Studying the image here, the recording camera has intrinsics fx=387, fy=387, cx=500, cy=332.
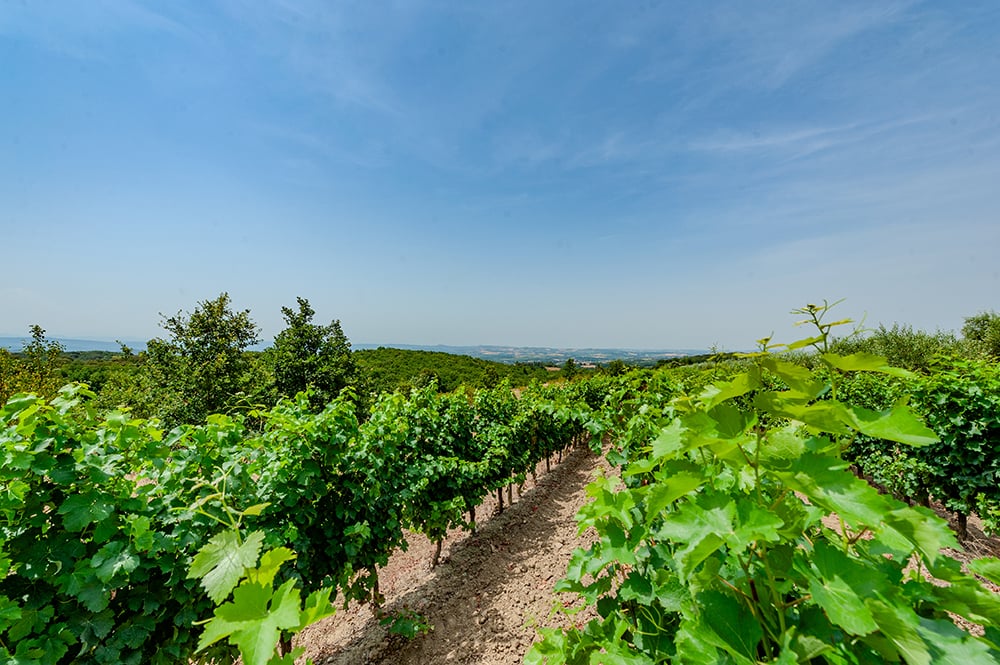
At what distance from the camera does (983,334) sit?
27.2 meters

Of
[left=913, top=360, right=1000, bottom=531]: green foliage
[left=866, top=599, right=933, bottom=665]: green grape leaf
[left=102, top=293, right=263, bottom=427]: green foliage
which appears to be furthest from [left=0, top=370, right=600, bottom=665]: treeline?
[left=102, top=293, right=263, bottom=427]: green foliage

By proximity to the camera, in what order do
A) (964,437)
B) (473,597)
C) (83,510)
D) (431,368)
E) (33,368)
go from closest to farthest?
(83,510)
(473,597)
(964,437)
(33,368)
(431,368)

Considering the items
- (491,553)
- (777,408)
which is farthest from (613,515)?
(491,553)

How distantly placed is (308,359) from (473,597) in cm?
2061

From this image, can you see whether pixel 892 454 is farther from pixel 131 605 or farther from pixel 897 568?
pixel 131 605

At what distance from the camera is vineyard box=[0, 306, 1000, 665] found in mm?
782

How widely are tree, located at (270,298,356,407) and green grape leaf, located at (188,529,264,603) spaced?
866 inches

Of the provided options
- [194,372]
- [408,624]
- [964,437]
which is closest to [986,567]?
[408,624]

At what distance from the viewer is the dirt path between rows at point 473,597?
4008mm

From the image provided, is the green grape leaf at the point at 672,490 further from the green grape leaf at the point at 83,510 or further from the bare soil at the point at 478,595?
the green grape leaf at the point at 83,510

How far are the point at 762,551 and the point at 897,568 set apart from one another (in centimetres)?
39

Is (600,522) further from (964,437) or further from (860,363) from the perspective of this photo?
(964,437)

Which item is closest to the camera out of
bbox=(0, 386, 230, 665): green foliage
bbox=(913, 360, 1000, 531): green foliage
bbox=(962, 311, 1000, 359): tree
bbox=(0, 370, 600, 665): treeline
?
bbox=(0, 370, 600, 665): treeline

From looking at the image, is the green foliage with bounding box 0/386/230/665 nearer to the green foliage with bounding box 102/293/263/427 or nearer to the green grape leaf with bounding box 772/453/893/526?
the green grape leaf with bounding box 772/453/893/526
